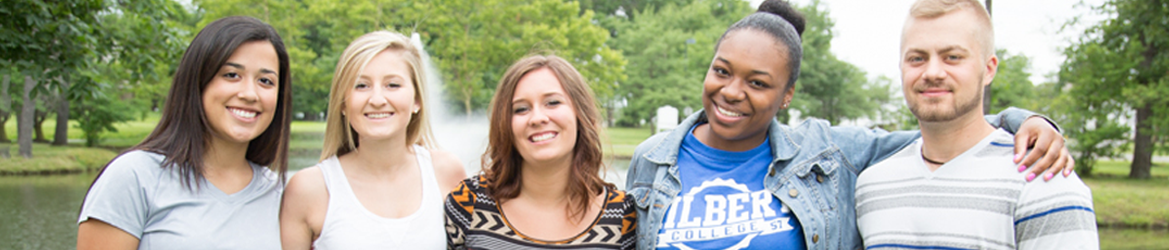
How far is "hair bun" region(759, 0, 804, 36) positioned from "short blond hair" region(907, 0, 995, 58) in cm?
52

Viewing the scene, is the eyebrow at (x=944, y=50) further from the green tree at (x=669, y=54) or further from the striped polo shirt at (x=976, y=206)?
the green tree at (x=669, y=54)

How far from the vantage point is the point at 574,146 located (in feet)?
10.4

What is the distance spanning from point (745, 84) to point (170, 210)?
2314mm

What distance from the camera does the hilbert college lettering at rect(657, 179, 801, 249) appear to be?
279 centimetres

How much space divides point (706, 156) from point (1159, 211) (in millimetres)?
15255

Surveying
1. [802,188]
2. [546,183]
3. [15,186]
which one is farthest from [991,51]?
[15,186]

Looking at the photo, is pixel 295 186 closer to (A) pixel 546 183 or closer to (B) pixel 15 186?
(A) pixel 546 183

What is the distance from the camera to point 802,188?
9.93 ft

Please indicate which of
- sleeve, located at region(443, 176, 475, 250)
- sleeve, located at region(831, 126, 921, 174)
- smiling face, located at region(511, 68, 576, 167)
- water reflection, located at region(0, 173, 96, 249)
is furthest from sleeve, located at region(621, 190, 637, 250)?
water reflection, located at region(0, 173, 96, 249)

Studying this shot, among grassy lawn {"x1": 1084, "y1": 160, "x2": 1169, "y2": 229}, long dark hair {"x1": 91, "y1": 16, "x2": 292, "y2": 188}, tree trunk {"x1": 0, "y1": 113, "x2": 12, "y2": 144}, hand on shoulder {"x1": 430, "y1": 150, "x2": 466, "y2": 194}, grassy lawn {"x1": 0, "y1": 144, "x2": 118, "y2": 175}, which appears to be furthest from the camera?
tree trunk {"x1": 0, "y1": 113, "x2": 12, "y2": 144}

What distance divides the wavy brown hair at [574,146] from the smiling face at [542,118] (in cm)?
3

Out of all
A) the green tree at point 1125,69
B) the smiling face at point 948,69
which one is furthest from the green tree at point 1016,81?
the smiling face at point 948,69

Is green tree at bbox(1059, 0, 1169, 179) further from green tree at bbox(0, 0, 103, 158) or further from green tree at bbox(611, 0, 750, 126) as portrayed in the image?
green tree at bbox(0, 0, 103, 158)

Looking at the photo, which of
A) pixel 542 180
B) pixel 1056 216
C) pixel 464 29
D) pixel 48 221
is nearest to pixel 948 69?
pixel 1056 216
